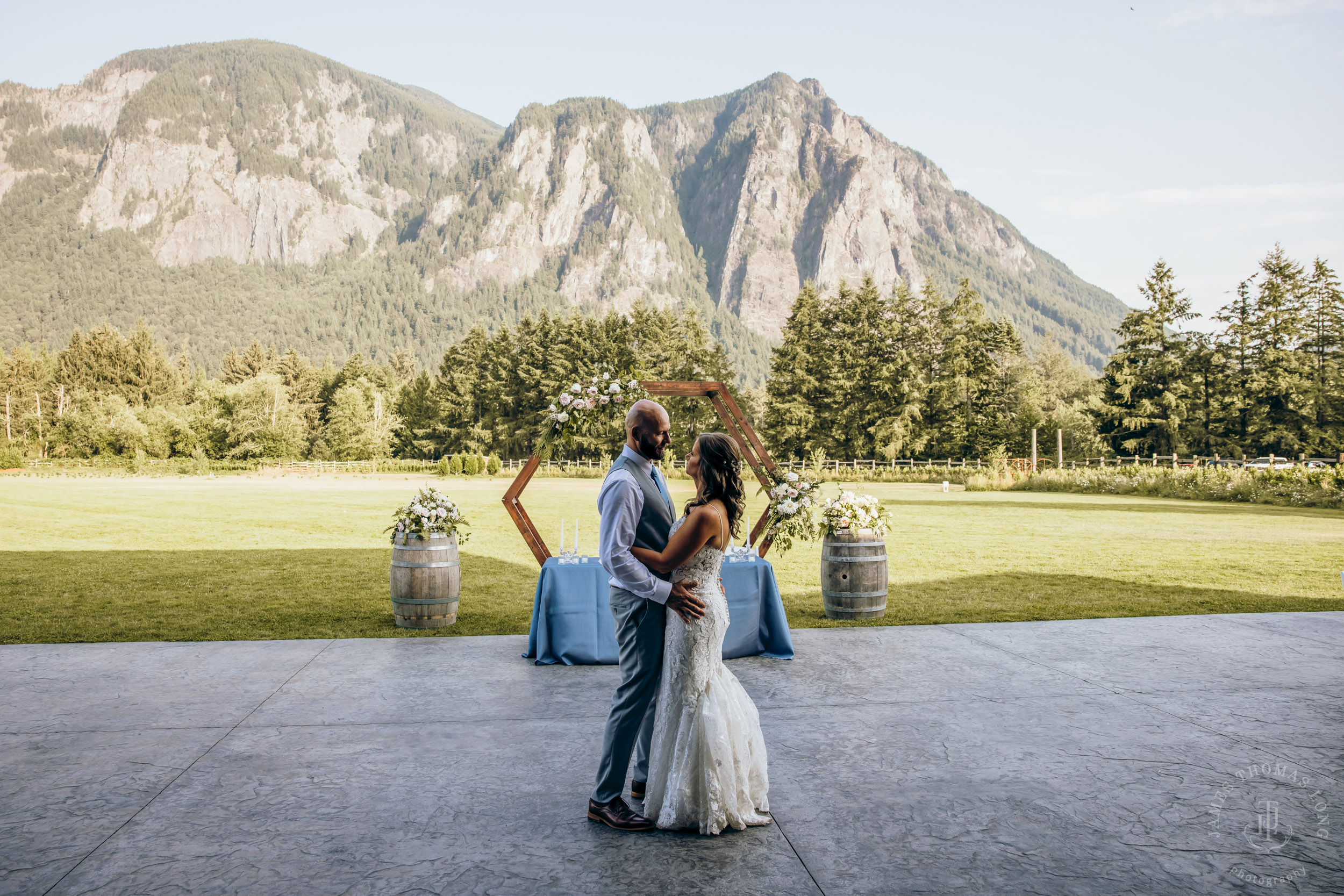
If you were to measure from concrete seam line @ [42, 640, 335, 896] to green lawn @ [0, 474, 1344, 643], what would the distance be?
6.55 ft

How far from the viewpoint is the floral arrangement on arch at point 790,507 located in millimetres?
8117

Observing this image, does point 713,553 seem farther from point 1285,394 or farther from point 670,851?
point 1285,394

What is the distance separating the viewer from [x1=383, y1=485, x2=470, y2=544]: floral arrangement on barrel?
8422mm

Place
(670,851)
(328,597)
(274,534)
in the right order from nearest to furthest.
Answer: (670,851) < (328,597) < (274,534)

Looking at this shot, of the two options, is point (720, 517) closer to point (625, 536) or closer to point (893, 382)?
point (625, 536)

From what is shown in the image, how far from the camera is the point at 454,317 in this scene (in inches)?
7461

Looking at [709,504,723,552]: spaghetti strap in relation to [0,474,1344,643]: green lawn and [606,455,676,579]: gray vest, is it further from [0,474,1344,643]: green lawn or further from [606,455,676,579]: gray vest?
[0,474,1344,643]: green lawn

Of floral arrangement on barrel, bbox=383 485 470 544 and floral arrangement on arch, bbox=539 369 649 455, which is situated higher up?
floral arrangement on arch, bbox=539 369 649 455

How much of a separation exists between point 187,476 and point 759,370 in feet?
443

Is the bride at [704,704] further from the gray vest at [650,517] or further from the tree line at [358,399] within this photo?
the tree line at [358,399]

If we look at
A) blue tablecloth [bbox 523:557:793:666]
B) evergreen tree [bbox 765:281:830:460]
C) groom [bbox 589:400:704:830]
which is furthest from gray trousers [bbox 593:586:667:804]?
evergreen tree [bbox 765:281:830:460]

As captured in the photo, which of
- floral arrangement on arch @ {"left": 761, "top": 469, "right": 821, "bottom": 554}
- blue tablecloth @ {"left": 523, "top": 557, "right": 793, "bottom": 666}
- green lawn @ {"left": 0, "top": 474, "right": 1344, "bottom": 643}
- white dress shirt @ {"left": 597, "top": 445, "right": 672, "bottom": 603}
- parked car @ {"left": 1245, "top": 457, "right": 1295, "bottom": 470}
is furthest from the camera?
parked car @ {"left": 1245, "top": 457, "right": 1295, "bottom": 470}

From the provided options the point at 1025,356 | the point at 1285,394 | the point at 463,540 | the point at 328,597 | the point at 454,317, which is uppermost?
the point at 454,317

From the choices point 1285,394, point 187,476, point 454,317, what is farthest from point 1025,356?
point 454,317
